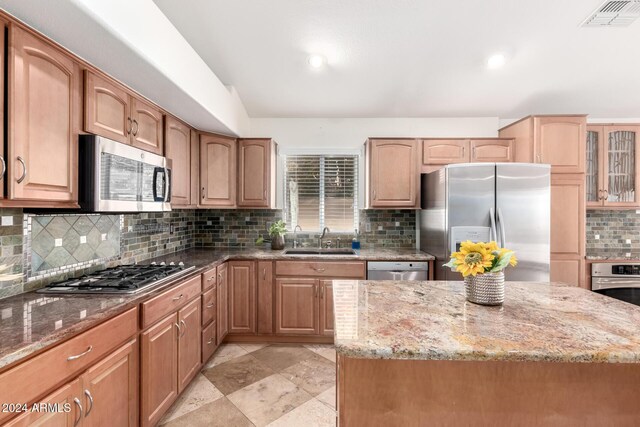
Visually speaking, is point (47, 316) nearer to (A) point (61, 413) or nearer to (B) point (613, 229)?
(A) point (61, 413)

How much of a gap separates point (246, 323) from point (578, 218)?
11.8 feet

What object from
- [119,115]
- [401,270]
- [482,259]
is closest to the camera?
[482,259]

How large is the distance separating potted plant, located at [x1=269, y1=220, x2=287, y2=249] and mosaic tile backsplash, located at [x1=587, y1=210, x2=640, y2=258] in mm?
3749

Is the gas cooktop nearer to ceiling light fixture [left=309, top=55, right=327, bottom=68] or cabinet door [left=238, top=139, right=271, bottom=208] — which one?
cabinet door [left=238, top=139, right=271, bottom=208]

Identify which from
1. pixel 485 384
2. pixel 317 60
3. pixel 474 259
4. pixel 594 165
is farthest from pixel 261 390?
pixel 594 165

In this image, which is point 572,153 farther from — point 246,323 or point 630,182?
point 246,323

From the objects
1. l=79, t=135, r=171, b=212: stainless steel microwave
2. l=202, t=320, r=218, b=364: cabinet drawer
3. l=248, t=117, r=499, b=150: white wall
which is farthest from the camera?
l=248, t=117, r=499, b=150: white wall

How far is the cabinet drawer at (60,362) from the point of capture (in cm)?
92

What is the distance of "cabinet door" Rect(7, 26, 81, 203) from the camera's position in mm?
1192

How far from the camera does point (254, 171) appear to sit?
3.22 metres

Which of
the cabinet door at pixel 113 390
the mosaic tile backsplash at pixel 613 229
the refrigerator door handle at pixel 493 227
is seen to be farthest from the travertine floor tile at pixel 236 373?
the mosaic tile backsplash at pixel 613 229

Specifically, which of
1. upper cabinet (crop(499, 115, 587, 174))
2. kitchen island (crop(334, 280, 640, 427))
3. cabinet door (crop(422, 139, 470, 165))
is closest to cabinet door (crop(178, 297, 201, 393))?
kitchen island (crop(334, 280, 640, 427))

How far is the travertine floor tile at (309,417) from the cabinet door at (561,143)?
3074 millimetres

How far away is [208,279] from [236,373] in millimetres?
837
